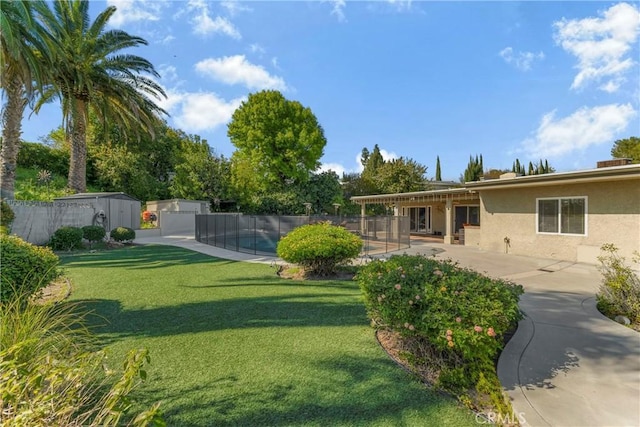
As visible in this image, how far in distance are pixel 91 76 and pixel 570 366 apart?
20176 millimetres

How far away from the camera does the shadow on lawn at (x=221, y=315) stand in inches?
179

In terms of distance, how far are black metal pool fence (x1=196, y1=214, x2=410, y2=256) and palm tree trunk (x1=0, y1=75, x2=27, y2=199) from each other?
8.16 m

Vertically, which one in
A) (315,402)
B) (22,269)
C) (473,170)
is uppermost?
(473,170)

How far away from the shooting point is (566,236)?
36.1 ft

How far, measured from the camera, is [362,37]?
9547mm

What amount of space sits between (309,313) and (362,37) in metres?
8.60

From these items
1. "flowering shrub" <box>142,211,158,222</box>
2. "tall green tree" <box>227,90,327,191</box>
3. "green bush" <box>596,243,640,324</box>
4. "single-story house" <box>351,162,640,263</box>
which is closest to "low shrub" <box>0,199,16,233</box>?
"flowering shrub" <box>142,211,158,222</box>

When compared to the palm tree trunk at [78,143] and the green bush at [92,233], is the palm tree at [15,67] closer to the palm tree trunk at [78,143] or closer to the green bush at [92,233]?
the palm tree trunk at [78,143]

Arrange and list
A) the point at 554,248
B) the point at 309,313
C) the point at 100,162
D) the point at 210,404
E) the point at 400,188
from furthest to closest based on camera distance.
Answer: the point at 400,188 < the point at 100,162 < the point at 554,248 < the point at 309,313 < the point at 210,404

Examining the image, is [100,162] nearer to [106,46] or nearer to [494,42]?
[106,46]

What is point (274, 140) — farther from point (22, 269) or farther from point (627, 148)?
point (627, 148)

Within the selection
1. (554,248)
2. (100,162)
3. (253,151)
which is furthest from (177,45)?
(100,162)

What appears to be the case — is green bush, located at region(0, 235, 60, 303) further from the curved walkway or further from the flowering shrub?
the flowering shrub

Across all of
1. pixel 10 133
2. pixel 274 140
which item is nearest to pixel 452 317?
pixel 10 133
